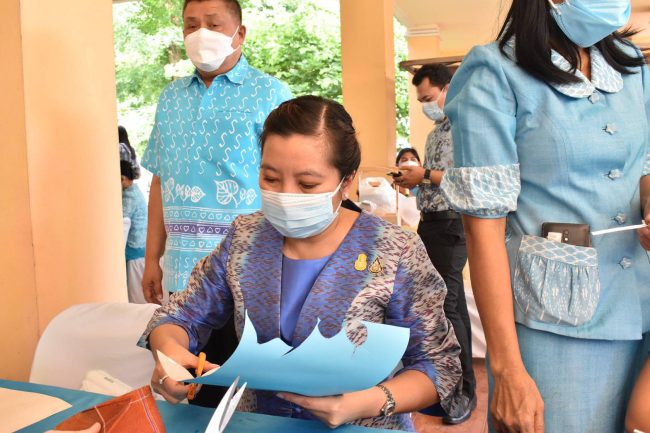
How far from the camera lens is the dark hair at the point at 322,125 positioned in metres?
1.41

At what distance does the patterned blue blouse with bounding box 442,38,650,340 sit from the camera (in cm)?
119

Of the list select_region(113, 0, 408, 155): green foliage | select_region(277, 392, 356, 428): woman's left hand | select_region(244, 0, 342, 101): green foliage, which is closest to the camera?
select_region(277, 392, 356, 428): woman's left hand

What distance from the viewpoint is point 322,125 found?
4.68 feet

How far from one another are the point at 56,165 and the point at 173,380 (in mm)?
1411

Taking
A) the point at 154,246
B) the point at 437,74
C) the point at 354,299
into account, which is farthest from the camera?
the point at 437,74

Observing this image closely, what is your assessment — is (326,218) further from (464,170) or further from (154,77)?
(154,77)

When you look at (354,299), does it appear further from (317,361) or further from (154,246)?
(154,246)

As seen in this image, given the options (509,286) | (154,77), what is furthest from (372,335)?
(154,77)

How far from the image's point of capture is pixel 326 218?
1.41 m

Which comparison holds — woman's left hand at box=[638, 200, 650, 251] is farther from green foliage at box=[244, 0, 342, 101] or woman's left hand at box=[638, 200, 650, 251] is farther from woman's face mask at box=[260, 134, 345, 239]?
green foliage at box=[244, 0, 342, 101]

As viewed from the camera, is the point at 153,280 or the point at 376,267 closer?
the point at 376,267

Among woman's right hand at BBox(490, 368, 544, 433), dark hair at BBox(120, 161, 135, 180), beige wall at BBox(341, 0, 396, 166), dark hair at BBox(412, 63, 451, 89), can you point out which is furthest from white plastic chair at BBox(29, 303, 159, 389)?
beige wall at BBox(341, 0, 396, 166)

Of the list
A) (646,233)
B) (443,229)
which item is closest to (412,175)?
(443,229)

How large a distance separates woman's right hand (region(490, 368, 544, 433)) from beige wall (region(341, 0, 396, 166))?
3.99m
